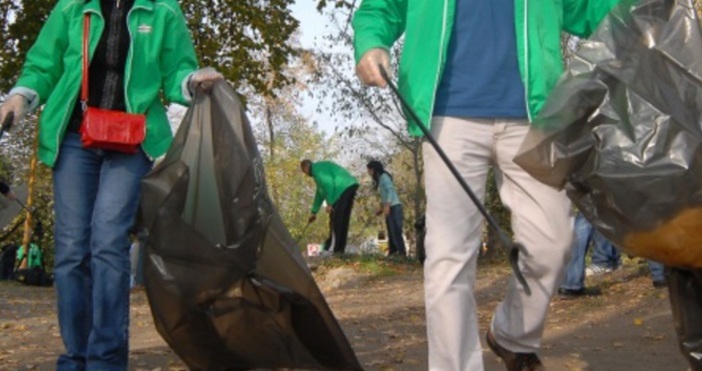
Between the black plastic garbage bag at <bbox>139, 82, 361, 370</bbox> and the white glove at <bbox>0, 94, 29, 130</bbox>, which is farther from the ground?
the white glove at <bbox>0, 94, 29, 130</bbox>

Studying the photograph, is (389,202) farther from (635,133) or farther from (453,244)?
(635,133)

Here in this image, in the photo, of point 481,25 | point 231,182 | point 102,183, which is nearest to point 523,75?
point 481,25

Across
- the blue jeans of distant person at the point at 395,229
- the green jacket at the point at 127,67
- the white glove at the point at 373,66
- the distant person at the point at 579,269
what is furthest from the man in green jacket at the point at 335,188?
the white glove at the point at 373,66

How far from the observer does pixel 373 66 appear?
3992 millimetres

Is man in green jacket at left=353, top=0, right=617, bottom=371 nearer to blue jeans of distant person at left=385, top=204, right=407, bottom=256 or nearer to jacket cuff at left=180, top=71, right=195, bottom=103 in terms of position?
jacket cuff at left=180, top=71, right=195, bottom=103

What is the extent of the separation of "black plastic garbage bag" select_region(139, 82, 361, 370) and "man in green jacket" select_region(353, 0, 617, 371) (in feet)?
2.84

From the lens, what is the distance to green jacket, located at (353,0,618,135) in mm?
4059

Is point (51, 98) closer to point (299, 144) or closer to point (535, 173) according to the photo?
point (535, 173)

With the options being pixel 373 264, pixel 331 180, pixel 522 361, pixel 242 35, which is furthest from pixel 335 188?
pixel 522 361

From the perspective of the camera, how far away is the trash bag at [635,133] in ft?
11.6

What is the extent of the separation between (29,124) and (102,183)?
107 feet

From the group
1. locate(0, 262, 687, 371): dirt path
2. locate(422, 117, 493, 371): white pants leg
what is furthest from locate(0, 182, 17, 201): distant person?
locate(422, 117, 493, 371): white pants leg

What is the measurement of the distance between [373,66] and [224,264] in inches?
44.5

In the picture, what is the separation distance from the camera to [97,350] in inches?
183
